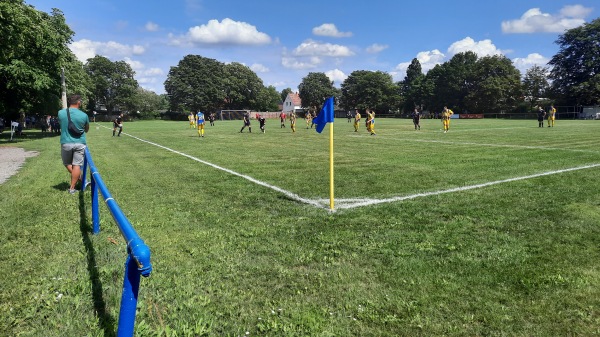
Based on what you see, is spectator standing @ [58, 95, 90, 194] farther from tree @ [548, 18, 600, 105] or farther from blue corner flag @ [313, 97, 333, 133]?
tree @ [548, 18, 600, 105]

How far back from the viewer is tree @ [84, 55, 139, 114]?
10044 cm

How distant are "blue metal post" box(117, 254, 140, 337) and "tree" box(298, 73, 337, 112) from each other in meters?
126

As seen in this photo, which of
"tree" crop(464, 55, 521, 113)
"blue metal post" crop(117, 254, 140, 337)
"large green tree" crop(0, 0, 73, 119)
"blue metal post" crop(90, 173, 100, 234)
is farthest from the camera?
"tree" crop(464, 55, 521, 113)

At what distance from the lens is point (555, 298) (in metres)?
3.64

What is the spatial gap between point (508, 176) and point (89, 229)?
29.9 ft

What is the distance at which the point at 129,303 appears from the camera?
6.86 ft

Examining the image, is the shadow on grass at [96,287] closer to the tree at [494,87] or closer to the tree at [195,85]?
the tree at [494,87]

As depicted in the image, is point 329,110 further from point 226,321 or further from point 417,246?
point 226,321

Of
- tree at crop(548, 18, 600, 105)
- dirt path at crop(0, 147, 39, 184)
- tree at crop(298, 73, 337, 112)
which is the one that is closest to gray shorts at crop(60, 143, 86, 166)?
dirt path at crop(0, 147, 39, 184)

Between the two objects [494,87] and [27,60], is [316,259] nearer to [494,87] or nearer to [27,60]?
[27,60]

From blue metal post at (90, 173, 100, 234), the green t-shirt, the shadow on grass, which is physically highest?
the green t-shirt

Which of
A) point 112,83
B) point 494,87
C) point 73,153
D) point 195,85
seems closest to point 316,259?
point 73,153

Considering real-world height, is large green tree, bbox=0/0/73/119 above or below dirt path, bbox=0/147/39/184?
above

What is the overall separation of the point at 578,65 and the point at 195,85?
8534 centimetres
